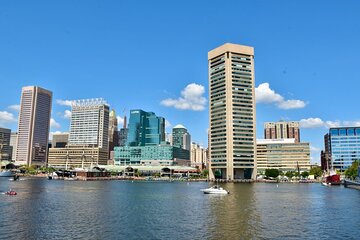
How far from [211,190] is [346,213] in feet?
225

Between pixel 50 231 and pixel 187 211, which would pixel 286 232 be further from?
pixel 50 231

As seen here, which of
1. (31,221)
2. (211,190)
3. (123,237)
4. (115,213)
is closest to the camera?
(123,237)

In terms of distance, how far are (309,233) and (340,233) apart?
209 inches

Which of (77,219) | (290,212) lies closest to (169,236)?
(77,219)

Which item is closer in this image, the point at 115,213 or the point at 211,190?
the point at 115,213

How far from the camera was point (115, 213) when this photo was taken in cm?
7838

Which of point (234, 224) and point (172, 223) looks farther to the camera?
point (172, 223)

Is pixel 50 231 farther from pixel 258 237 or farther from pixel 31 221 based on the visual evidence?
pixel 258 237

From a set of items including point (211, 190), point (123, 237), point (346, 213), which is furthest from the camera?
point (211, 190)

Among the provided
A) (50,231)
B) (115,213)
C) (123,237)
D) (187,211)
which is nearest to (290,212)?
(187,211)

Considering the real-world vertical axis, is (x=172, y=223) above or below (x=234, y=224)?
below

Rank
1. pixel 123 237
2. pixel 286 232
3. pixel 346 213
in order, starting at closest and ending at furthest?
pixel 123 237
pixel 286 232
pixel 346 213

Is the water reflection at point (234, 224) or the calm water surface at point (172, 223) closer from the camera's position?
the calm water surface at point (172, 223)

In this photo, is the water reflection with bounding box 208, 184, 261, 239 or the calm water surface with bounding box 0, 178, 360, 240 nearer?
the calm water surface with bounding box 0, 178, 360, 240
